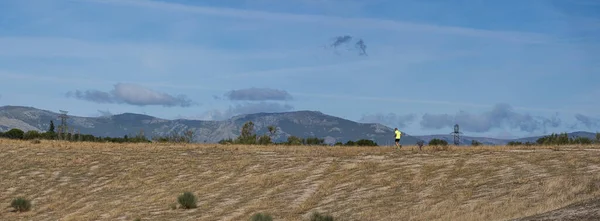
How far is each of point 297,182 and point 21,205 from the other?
1730cm

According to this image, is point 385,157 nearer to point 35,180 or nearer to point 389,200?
point 389,200

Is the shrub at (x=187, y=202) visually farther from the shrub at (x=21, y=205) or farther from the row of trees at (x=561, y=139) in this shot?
the row of trees at (x=561, y=139)

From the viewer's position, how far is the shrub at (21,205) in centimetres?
5106

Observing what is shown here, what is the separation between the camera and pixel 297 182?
5128 cm

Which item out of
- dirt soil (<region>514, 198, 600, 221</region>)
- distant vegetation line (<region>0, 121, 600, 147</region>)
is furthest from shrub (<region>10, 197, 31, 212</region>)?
distant vegetation line (<region>0, 121, 600, 147</region>)

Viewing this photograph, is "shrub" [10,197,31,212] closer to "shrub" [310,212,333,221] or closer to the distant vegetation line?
"shrub" [310,212,333,221]

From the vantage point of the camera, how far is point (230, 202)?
46.2 metres

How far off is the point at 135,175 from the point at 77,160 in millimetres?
9745

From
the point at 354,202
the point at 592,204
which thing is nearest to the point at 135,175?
the point at 354,202

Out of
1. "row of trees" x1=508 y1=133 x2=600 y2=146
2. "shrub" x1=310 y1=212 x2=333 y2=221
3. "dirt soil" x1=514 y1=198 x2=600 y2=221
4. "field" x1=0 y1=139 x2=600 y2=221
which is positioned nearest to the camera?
"dirt soil" x1=514 y1=198 x2=600 y2=221

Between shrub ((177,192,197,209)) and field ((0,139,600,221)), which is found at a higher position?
field ((0,139,600,221))

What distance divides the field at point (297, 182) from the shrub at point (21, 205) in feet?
2.16

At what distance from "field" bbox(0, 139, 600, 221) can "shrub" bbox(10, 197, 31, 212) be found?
0.66 m

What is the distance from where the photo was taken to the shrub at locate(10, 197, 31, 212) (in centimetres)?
5106
